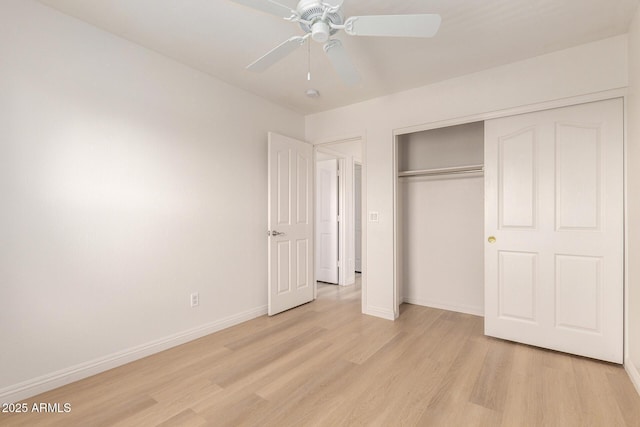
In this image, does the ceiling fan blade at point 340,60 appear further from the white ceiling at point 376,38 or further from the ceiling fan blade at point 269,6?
the white ceiling at point 376,38

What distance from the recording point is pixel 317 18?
5.34 ft

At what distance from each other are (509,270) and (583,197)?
2.69ft

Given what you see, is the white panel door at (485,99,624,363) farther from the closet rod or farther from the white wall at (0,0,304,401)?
the white wall at (0,0,304,401)

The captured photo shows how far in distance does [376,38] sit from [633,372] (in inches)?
117

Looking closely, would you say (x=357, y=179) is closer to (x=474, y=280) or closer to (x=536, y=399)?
(x=474, y=280)

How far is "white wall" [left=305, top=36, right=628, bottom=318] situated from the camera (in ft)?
7.89

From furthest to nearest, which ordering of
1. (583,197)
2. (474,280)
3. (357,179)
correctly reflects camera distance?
(357,179) → (474,280) → (583,197)

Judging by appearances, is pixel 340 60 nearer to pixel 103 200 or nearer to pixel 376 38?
pixel 376 38

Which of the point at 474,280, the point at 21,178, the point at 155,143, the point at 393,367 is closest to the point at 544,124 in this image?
the point at 474,280

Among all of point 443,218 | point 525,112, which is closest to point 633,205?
point 525,112

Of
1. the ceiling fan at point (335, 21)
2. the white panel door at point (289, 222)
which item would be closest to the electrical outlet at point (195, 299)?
the white panel door at point (289, 222)

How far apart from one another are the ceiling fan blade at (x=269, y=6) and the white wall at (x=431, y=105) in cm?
208

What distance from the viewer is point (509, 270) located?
2.79 m

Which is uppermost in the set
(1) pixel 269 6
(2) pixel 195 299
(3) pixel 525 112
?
(1) pixel 269 6
